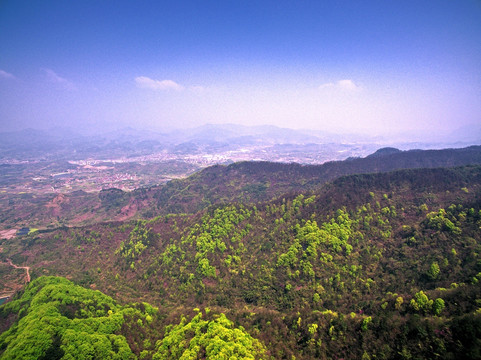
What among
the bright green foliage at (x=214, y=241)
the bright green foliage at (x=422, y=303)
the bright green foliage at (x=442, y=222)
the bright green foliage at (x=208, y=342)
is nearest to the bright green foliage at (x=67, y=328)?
the bright green foliage at (x=208, y=342)

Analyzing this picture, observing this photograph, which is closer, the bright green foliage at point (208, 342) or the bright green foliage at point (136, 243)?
the bright green foliage at point (208, 342)

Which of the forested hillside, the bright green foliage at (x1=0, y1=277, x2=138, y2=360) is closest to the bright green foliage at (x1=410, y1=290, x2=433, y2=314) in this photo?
the bright green foliage at (x1=0, y1=277, x2=138, y2=360)

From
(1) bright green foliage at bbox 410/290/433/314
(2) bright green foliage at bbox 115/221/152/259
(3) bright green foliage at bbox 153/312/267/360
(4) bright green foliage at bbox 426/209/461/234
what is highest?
(4) bright green foliage at bbox 426/209/461/234

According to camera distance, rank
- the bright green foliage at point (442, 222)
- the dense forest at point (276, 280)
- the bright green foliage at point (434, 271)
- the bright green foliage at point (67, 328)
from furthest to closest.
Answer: the bright green foliage at point (442, 222)
the bright green foliage at point (434, 271)
the dense forest at point (276, 280)
the bright green foliage at point (67, 328)

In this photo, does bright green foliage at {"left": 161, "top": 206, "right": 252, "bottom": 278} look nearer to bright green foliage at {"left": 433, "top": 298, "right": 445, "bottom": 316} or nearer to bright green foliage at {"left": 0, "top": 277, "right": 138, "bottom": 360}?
bright green foliage at {"left": 0, "top": 277, "right": 138, "bottom": 360}

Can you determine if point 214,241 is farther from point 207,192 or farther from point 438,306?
point 207,192

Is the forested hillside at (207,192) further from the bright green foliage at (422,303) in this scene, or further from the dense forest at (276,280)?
the bright green foliage at (422,303)
